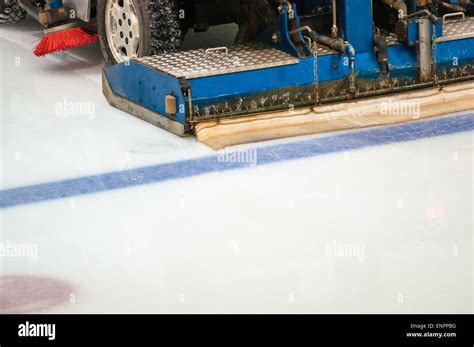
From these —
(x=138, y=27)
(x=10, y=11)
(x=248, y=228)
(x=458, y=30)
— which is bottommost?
(x=248, y=228)

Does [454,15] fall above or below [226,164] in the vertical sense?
above

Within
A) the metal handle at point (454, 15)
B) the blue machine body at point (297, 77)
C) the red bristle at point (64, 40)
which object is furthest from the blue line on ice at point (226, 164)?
the red bristle at point (64, 40)

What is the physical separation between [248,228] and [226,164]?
0.83 metres

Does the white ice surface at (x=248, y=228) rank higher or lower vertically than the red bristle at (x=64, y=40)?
lower

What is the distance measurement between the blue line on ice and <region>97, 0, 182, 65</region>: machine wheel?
1225 mm

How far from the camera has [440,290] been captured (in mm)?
4574

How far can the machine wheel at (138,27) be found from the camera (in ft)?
23.4

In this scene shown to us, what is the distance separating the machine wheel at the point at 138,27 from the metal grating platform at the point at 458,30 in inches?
56.7

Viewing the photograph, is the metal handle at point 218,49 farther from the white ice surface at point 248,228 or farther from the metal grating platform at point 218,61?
the white ice surface at point 248,228

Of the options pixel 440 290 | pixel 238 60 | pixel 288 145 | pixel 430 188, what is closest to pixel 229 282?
pixel 440 290

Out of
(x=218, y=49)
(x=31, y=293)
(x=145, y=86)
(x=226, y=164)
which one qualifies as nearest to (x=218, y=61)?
(x=218, y=49)

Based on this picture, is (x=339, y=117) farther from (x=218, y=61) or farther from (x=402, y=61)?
(x=218, y=61)

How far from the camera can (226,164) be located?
6062 mm
